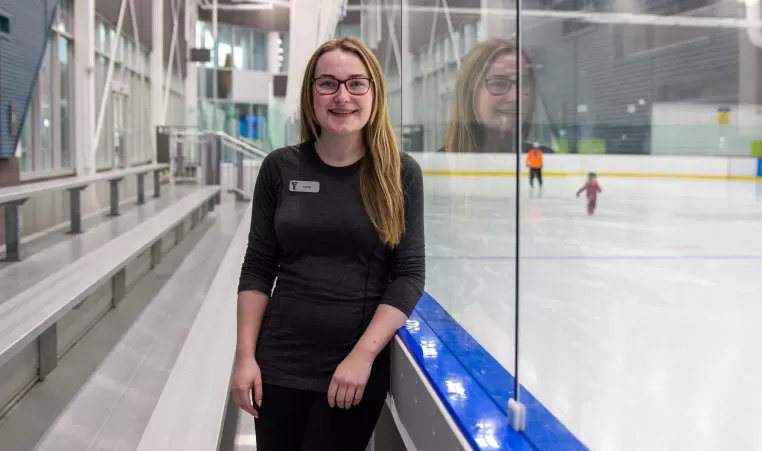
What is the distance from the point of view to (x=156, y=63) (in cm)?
1284

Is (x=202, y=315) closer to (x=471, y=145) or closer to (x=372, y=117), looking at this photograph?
(x=471, y=145)

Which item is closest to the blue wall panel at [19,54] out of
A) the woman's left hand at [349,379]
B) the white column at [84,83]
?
the white column at [84,83]

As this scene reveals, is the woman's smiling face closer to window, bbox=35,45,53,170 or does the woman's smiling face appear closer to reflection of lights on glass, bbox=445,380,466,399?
reflection of lights on glass, bbox=445,380,466,399

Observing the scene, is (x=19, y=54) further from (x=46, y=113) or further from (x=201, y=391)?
(x=201, y=391)

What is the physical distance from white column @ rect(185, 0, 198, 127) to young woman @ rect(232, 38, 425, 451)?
1601cm

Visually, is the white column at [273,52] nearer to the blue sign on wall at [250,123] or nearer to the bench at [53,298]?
the blue sign on wall at [250,123]

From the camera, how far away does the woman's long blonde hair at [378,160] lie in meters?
1.11

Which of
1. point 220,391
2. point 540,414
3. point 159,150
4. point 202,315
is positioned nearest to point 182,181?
point 159,150

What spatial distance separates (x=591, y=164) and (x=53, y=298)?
216 centimetres

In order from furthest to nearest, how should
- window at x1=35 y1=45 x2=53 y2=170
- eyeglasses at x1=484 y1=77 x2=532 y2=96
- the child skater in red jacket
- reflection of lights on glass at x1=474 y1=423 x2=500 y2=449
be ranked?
window at x1=35 y1=45 x2=53 y2=170 → the child skater in red jacket → eyeglasses at x1=484 y1=77 x2=532 y2=96 → reflection of lights on glass at x1=474 y1=423 x2=500 y2=449

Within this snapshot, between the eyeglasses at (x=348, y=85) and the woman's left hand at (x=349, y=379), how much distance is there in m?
0.44

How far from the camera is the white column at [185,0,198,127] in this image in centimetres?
1672

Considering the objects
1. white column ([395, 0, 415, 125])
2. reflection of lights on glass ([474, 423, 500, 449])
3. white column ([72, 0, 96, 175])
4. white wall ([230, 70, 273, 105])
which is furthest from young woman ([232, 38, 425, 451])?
white wall ([230, 70, 273, 105])

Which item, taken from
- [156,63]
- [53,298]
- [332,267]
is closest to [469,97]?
[332,267]
